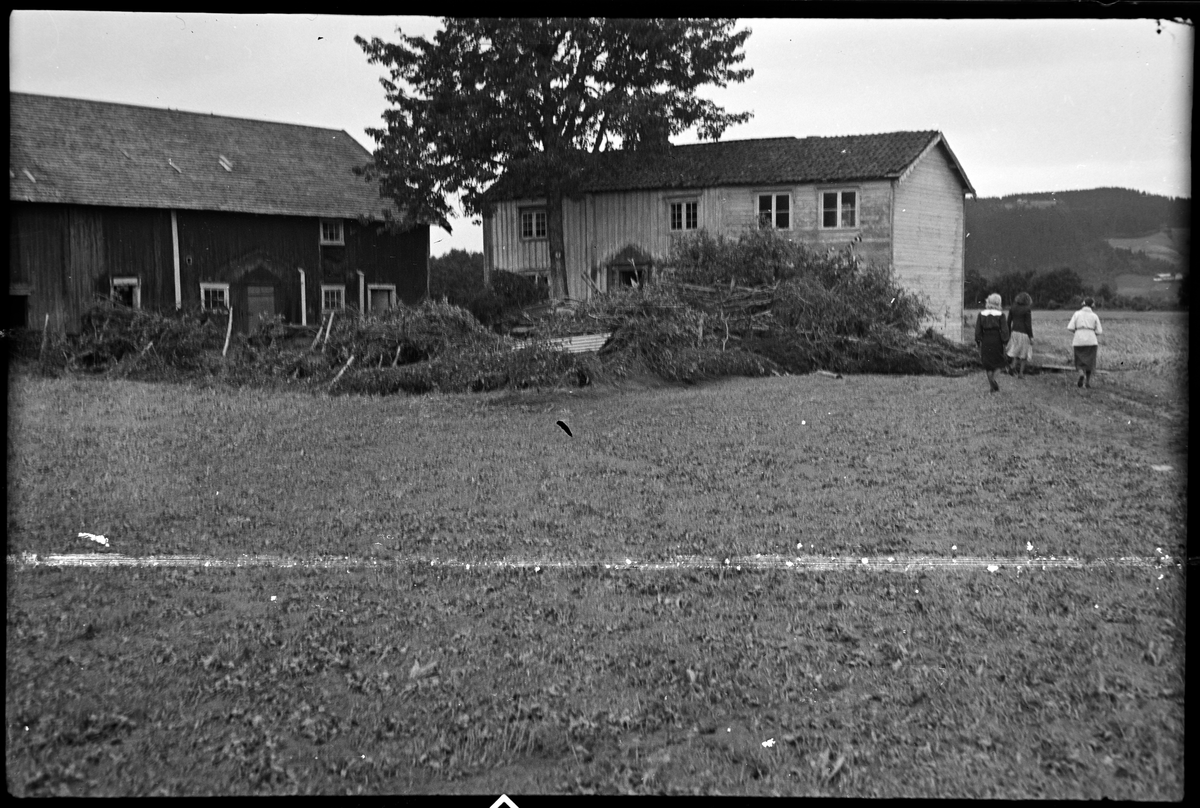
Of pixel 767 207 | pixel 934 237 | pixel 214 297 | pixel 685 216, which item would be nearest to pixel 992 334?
pixel 934 237

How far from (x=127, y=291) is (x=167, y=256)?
2.47 metres

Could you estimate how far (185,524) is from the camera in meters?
7.12

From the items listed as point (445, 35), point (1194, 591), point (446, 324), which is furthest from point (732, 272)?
point (1194, 591)

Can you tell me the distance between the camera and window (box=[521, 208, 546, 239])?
27.9m

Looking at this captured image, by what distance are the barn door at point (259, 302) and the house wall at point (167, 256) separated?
15 centimetres

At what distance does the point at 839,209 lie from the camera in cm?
2428

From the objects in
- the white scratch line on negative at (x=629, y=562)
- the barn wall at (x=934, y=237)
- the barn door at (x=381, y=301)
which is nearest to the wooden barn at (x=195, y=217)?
the barn door at (x=381, y=301)

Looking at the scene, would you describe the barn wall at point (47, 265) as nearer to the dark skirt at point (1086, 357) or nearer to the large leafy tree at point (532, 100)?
the large leafy tree at point (532, 100)

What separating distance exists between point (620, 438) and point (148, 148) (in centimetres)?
766

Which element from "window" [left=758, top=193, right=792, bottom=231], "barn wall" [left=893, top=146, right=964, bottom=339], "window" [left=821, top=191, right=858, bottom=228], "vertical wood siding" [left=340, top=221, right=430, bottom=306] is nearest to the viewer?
"vertical wood siding" [left=340, top=221, right=430, bottom=306]

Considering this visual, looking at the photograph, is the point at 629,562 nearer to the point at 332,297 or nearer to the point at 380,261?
the point at 332,297

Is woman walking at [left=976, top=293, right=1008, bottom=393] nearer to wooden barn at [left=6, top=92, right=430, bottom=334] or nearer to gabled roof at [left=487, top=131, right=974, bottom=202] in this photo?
wooden barn at [left=6, top=92, right=430, bottom=334]

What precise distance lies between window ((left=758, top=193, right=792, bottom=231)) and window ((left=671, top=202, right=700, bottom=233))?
1884mm

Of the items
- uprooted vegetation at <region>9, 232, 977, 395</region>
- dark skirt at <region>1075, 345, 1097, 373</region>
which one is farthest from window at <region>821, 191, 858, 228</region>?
dark skirt at <region>1075, 345, 1097, 373</region>
